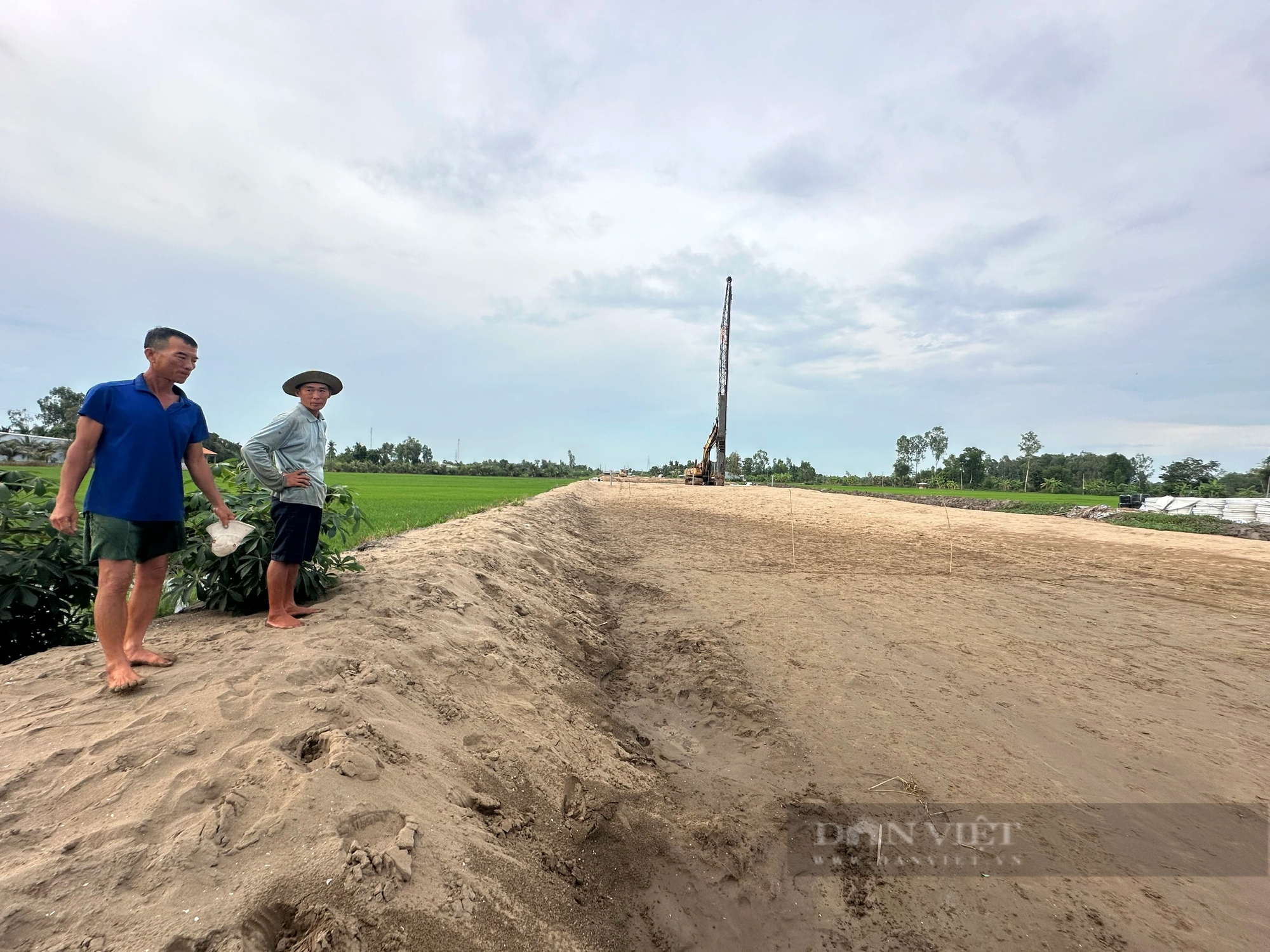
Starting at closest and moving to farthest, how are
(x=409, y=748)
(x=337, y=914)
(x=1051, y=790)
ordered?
(x=337, y=914), (x=409, y=748), (x=1051, y=790)

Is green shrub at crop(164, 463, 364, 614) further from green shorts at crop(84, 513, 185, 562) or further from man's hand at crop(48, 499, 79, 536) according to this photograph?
man's hand at crop(48, 499, 79, 536)

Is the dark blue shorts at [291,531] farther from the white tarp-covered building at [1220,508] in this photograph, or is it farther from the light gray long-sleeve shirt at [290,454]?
the white tarp-covered building at [1220,508]

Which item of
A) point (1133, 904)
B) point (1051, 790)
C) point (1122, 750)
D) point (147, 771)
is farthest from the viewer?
point (1122, 750)

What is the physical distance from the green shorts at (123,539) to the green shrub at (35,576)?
73 cm

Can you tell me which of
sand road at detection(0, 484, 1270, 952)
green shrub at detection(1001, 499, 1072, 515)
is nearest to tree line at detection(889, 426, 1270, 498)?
green shrub at detection(1001, 499, 1072, 515)

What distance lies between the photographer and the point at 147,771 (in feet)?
6.89

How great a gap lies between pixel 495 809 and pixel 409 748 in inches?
19.8

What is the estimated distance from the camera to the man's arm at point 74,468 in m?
2.65

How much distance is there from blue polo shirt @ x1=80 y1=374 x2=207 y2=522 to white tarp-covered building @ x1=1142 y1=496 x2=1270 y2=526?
99.4 feet

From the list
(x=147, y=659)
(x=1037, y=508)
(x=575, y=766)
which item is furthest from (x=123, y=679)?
(x=1037, y=508)

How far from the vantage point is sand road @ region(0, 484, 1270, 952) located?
181 centimetres

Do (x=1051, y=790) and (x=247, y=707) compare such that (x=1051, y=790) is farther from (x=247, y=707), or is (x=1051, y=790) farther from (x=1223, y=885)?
(x=247, y=707)

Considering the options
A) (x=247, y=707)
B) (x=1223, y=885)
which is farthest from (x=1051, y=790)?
(x=247, y=707)

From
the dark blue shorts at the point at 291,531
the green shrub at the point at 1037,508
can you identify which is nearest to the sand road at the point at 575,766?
the dark blue shorts at the point at 291,531
